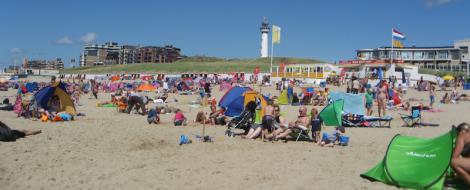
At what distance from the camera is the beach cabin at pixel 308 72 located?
40656mm

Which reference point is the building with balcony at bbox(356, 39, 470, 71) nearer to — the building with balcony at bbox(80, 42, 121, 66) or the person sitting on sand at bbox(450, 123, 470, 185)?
the person sitting on sand at bbox(450, 123, 470, 185)

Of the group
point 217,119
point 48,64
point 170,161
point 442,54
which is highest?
point 48,64

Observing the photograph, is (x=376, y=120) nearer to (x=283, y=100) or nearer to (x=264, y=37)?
(x=283, y=100)

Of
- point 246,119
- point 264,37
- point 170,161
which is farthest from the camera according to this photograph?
point 264,37

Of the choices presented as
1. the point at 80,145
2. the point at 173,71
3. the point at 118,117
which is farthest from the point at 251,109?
the point at 173,71

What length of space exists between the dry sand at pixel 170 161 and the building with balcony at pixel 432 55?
5975cm

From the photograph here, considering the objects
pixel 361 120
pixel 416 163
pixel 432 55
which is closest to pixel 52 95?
pixel 361 120

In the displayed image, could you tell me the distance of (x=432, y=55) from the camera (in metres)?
68.6

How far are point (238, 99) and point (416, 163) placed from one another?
27.3ft

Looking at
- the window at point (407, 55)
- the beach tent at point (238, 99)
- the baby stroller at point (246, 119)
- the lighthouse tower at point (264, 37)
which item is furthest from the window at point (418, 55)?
the baby stroller at point (246, 119)

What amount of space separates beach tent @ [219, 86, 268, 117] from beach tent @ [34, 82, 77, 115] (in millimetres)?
4487

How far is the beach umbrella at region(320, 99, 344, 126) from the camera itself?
11.3 meters

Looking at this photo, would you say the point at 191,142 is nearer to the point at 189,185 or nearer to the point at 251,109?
the point at 251,109

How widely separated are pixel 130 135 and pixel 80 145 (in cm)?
154
